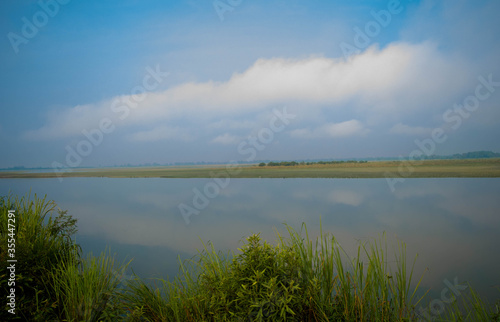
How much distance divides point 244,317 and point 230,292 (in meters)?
0.26

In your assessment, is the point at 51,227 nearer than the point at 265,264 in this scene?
No

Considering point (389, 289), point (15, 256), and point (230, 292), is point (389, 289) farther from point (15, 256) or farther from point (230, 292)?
point (15, 256)

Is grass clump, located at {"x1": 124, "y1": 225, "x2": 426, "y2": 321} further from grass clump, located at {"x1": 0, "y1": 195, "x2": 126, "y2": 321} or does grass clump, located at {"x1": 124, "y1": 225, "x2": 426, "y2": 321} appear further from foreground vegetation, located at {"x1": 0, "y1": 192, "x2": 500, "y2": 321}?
grass clump, located at {"x1": 0, "y1": 195, "x2": 126, "y2": 321}

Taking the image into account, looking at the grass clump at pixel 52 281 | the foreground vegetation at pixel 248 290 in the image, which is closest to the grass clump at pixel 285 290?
the foreground vegetation at pixel 248 290

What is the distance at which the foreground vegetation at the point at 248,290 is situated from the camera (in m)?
2.83

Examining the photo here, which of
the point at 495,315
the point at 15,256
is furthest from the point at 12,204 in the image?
the point at 495,315

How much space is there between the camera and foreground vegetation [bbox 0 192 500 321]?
2834mm

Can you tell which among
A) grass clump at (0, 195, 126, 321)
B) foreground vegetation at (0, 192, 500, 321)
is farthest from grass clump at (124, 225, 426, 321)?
grass clump at (0, 195, 126, 321)

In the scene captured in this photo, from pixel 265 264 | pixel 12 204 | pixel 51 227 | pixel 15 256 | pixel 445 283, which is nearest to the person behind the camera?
pixel 265 264

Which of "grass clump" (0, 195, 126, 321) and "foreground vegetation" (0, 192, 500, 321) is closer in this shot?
"foreground vegetation" (0, 192, 500, 321)

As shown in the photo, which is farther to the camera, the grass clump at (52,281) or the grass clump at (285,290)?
the grass clump at (52,281)

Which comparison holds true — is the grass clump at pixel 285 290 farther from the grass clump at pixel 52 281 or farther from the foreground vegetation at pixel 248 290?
the grass clump at pixel 52 281

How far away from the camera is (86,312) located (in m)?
3.79

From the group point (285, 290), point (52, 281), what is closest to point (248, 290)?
point (285, 290)
